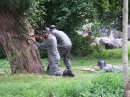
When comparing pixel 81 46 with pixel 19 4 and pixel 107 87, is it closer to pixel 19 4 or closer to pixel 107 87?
pixel 19 4

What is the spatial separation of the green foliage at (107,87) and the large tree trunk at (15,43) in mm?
3999

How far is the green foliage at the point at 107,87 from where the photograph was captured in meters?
7.95

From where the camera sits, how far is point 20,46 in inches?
479

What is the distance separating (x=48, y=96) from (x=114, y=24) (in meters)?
14.6

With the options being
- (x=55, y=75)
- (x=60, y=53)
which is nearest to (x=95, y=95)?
(x=55, y=75)

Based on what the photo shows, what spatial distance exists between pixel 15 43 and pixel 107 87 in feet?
15.3

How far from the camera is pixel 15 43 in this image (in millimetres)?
12117

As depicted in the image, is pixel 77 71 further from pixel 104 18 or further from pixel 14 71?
pixel 104 18

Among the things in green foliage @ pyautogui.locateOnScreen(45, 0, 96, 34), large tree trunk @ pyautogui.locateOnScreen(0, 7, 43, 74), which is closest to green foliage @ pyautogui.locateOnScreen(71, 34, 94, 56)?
green foliage @ pyautogui.locateOnScreen(45, 0, 96, 34)

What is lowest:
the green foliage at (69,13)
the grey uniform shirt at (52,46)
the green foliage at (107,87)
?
the green foliage at (107,87)

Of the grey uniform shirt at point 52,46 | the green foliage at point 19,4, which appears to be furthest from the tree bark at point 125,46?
the grey uniform shirt at point 52,46

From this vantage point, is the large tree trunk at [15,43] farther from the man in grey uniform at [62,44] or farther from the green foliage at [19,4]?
the man in grey uniform at [62,44]

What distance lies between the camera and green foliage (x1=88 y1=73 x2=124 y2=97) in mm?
7945

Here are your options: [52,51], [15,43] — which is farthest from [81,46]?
[15,43]
